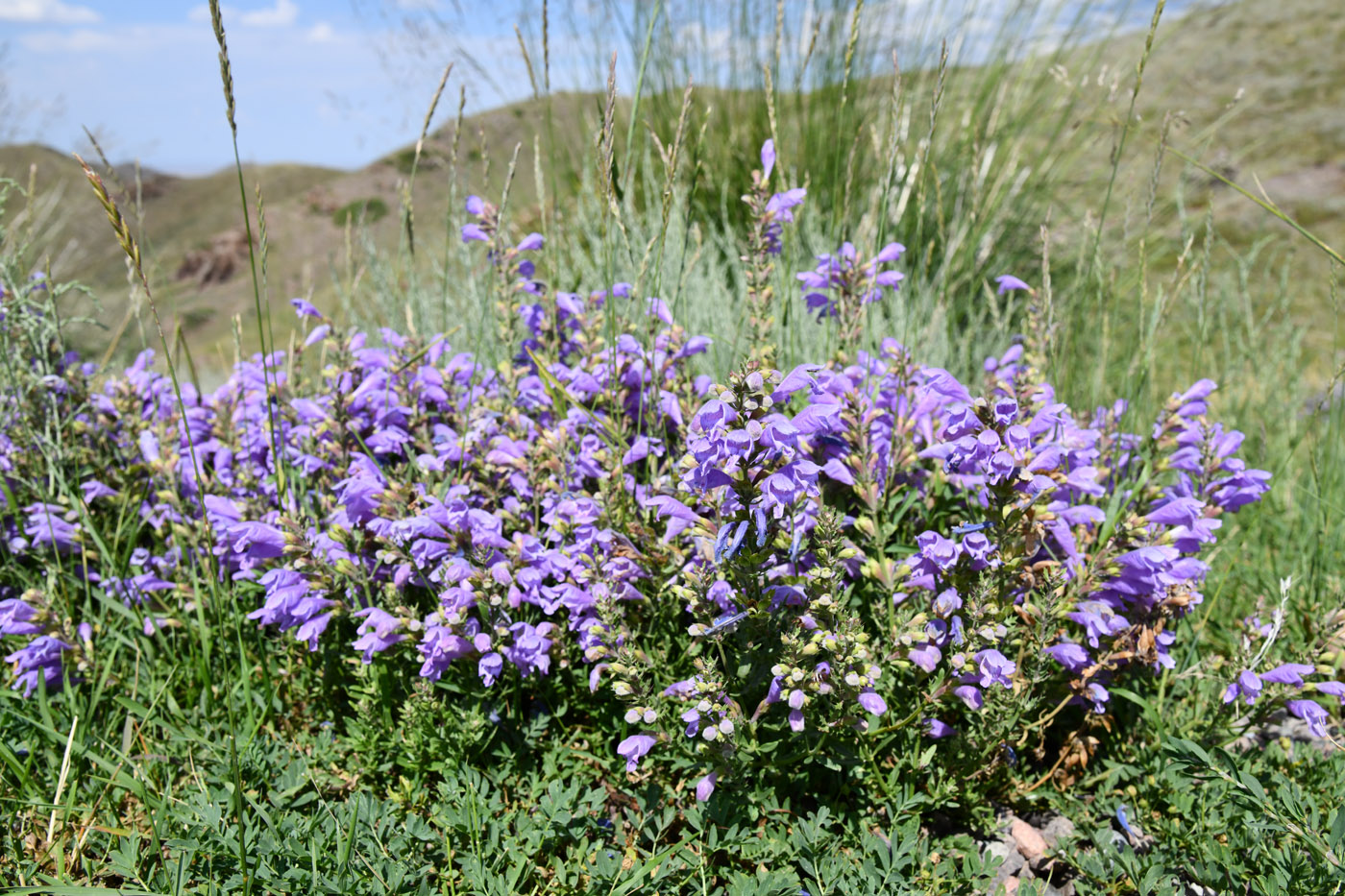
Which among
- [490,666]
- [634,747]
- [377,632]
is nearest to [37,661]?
[377,632]

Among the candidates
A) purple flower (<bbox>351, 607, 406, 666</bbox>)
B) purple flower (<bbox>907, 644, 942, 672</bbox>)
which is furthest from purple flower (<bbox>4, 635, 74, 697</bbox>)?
purple flower (<bbox>907, 644, 942, 672</bbox>)

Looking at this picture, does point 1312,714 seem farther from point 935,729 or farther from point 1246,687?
point 935,729

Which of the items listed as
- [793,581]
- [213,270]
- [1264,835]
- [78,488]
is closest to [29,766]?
[78,488]

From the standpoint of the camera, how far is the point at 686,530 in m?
1.74

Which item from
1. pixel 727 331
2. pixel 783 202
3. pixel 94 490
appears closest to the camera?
pixel 783 202

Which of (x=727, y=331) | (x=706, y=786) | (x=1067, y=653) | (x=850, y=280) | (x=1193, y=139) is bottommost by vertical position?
(x=706, y=786)

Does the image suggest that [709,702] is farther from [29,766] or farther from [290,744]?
[29,766]

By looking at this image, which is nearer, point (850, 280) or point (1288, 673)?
point (1288, 673)

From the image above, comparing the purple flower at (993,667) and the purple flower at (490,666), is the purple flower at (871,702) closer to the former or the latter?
the purple flower at (993,667)

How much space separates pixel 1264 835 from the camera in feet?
5.40

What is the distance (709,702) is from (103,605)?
6.30ft

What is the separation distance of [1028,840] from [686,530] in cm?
114

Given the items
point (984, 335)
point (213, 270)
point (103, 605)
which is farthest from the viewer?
point (213, 270)

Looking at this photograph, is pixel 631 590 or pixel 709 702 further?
pixel 631 590
